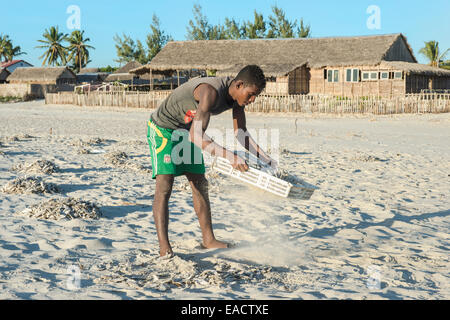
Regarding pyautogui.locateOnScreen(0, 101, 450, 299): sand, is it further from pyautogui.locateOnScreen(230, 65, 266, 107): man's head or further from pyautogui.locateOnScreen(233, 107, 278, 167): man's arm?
pyautogui.locateOnScreen(230, 65, 266, 107): man's head

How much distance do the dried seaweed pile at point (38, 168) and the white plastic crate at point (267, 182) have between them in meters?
4.02

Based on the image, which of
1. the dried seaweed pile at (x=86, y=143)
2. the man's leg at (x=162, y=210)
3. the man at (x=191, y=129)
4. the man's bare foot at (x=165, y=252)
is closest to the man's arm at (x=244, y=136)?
the man at (x=191, y=129)

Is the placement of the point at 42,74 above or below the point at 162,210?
above

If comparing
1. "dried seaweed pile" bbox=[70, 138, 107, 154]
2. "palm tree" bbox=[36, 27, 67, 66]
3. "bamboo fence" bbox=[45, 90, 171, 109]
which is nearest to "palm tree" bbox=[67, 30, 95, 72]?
"palm tree" bbox=[36, 27, 67, 66]

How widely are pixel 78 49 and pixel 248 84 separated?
71242 mm

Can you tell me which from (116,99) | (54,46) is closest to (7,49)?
(54,46)

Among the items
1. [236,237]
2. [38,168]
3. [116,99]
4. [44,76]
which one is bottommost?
[236,237]

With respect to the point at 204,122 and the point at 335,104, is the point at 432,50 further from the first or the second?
the point at 204,122

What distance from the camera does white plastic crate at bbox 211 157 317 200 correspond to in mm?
3609

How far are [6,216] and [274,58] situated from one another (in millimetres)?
27657

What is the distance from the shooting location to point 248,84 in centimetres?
333

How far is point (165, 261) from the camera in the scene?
3.46m

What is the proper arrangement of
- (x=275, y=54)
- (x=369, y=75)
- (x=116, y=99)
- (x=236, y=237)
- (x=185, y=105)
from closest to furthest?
(x=185, y=105)
(x=236, y=237)
(x=116, y=99)
(x=369, y=75)
(x=275, y=54)
